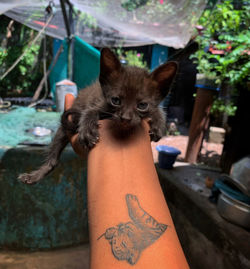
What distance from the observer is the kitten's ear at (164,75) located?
1558mm

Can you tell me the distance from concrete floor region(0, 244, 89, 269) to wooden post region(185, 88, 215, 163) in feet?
9.84

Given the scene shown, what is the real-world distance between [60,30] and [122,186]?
660 cm

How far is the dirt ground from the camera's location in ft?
18.0

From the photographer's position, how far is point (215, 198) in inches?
120

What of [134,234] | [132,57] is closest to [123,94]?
[134,234]

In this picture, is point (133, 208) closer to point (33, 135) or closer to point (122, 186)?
point (122, 186)

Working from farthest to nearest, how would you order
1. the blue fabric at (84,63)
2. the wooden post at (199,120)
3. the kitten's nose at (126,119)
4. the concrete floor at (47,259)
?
the blue fabric at (84,63), the wooden post at (199,120), the concrete floor at (47,259), the kitten's nose at (126,119)

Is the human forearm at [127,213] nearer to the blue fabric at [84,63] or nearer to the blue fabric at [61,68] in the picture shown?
the blue fabric at [84,63]

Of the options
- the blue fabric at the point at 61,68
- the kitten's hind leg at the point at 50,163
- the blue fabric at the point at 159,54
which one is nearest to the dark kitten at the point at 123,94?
the kitten's hind leg at the point at 50,163

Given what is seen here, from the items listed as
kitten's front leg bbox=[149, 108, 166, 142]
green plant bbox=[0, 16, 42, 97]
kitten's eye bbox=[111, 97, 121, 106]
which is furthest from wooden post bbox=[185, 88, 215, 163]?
green plant bbox=[0, 16, 42, 97]

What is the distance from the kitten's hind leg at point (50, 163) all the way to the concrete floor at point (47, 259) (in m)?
1.81

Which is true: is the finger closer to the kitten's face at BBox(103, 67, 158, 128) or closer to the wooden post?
the kitten's face at BBox(103, 67, 158, 128)

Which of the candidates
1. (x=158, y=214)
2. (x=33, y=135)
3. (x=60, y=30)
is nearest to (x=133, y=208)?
(x=158, y=214)

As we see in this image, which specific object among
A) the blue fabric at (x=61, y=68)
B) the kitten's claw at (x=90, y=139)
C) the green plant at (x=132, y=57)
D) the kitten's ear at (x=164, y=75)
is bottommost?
the kitten's claw at (x=90, y=139)
